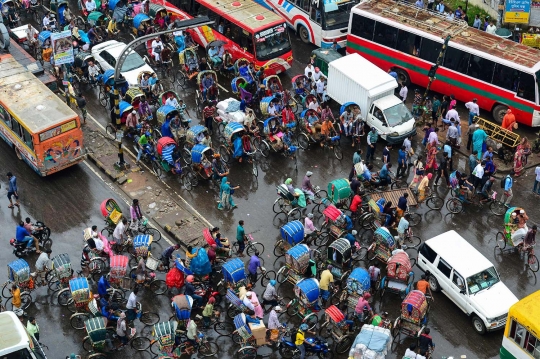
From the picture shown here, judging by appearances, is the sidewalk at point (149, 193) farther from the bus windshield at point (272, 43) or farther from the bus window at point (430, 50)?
the bus window at point (430, 50)

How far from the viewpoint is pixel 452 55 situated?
118 ft

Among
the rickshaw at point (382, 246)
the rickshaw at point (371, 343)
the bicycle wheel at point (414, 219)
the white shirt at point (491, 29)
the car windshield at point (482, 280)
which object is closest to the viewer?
the rickshaw at point (371, 343)

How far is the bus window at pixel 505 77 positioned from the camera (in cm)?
3428

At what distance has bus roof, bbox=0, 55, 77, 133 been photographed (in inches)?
1242

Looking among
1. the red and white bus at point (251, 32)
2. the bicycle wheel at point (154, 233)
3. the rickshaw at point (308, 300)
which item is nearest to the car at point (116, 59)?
the red and white bus at point (251, 32)

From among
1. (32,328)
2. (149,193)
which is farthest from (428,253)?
(32,328)

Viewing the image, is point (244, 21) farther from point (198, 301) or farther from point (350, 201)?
point (198, 301)

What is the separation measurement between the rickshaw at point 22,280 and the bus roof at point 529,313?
1570 centimetres

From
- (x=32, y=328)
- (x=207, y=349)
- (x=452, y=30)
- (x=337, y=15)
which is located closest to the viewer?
(x=32, y=328)

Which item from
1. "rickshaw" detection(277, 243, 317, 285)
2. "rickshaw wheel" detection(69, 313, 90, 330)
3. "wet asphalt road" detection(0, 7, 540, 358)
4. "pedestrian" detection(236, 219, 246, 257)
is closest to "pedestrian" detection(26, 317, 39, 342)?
"wet asphalt road" detection(0, 7, 540, 358)

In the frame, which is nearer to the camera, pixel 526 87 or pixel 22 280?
pixel 22 280

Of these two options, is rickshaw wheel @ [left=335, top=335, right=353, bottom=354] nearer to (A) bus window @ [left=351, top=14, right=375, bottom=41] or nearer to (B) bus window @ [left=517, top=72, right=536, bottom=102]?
(B) bus window @ [left=517, top=72, right=536, bottom=102]

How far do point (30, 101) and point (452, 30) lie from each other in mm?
19222

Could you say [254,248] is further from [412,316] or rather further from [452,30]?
[452,30]
